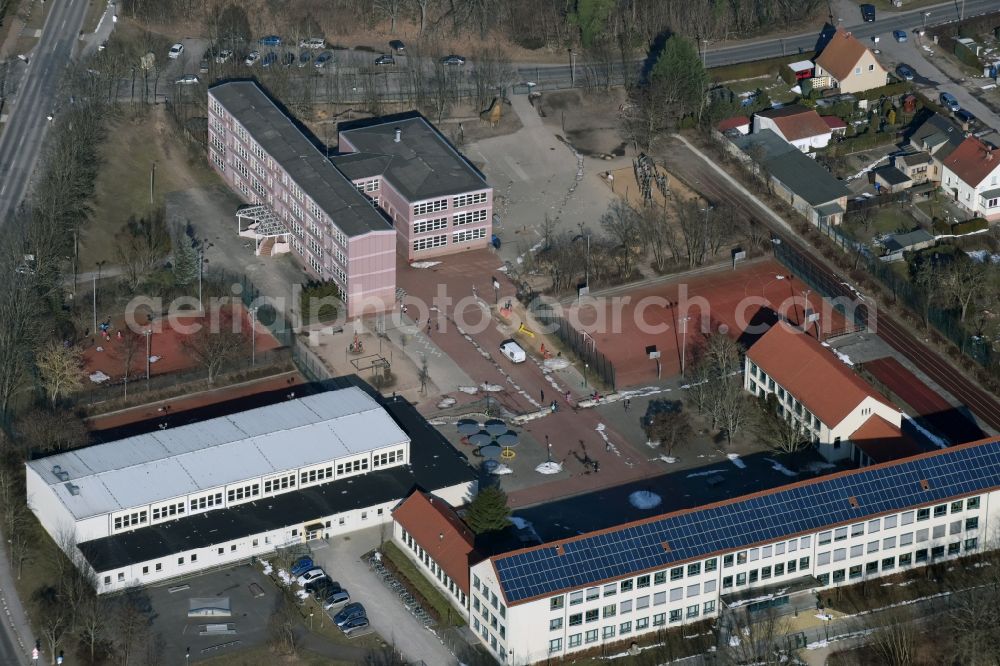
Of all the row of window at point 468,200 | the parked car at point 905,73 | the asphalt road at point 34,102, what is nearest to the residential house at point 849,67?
the parked car at point 905,73

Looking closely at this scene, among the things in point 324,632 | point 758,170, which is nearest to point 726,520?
point 324,632

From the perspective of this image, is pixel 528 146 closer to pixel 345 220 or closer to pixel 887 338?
pixel 345 220

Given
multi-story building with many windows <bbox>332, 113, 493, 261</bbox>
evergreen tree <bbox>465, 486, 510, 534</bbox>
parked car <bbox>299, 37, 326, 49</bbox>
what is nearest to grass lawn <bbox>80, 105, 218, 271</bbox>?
multi-story building with many windows <bbox>332, 113, 493, 261</bbox>

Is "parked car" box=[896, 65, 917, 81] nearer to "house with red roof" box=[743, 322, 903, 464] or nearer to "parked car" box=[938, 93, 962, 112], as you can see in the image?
"parked car" box=[938, 93, 962, 112]

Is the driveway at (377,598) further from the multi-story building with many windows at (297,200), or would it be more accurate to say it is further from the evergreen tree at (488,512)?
the multi-story building with many windows at (297,200)

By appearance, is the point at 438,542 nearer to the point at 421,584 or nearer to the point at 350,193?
the point at 421,584

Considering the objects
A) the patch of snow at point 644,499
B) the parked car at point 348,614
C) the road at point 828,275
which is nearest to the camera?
the parked car at point 348,614
